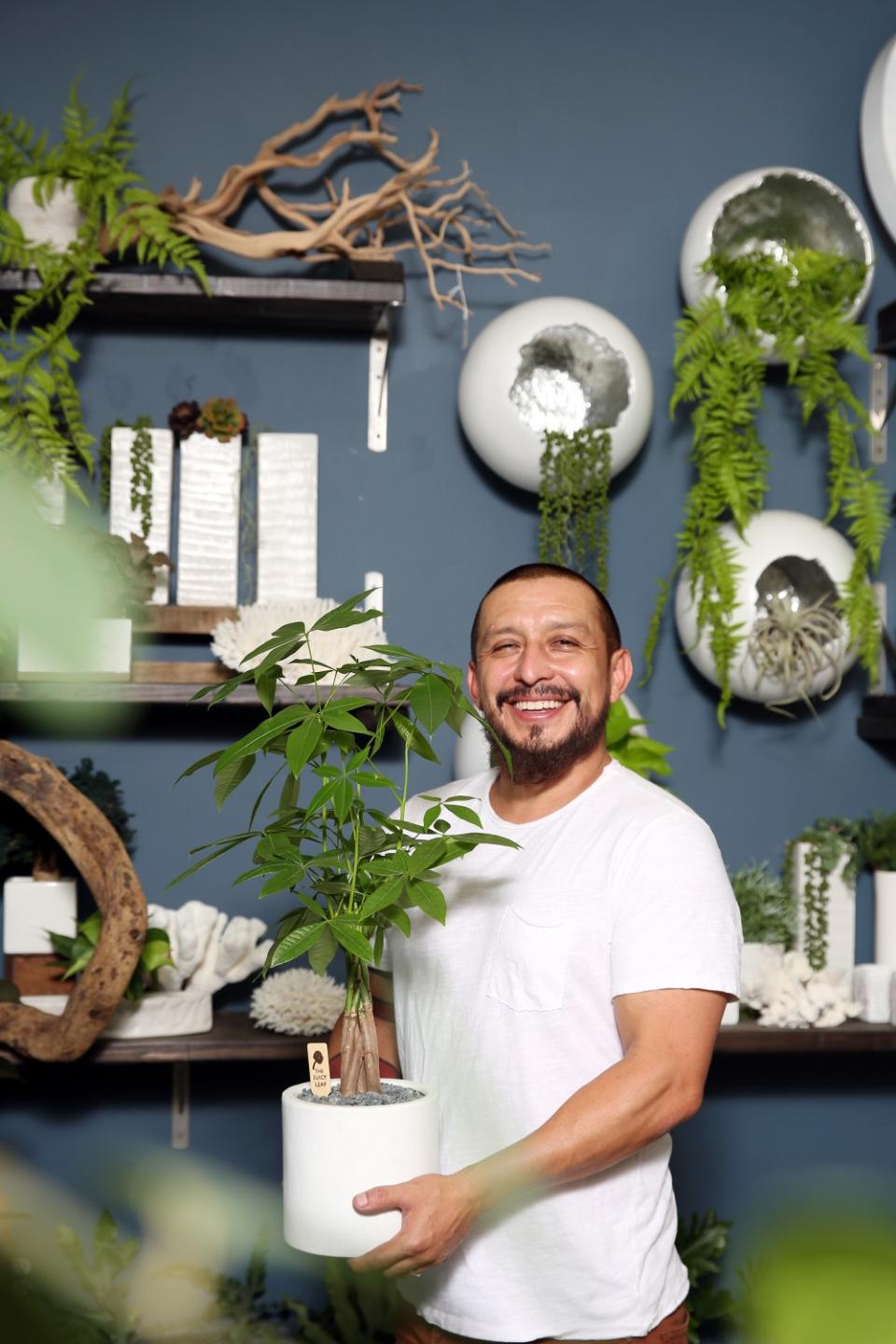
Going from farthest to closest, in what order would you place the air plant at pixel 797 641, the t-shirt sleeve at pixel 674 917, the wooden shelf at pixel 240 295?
1. the air plant at pixel 797 641
2. the wooden shelf at pixel 240 295
3. the t-shirt sleeve at pixel 674 917

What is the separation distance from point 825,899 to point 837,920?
0.04 metres

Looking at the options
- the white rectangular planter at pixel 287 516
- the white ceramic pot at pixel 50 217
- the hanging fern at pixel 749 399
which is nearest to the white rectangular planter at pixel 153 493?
the white rectangular planter at pixel 287 516

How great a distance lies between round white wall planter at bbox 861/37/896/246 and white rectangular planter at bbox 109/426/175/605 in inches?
47.1

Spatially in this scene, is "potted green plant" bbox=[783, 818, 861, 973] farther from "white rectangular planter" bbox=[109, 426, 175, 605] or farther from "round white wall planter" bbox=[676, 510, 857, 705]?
"white rectangular planter" bbox=[109, 426, 175, 605]

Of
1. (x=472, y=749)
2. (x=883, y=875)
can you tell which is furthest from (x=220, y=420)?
(x=883, y=875)

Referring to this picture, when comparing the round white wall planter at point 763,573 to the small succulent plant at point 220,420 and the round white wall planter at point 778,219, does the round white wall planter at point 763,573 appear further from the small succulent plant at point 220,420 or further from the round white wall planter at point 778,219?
the small succulent plant at point 220,420

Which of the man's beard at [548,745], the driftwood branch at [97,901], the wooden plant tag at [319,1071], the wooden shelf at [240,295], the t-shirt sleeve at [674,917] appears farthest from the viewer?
the wooden shelf at [240,295]

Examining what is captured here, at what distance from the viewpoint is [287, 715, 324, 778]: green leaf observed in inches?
35.7

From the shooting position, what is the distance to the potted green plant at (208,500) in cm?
206

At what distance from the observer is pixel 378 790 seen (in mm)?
2182

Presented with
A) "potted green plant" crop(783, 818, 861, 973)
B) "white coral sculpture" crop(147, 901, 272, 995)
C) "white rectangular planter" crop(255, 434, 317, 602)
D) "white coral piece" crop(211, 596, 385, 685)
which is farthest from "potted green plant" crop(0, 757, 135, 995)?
"potted green plant" crop(783, 818, 861, 973)

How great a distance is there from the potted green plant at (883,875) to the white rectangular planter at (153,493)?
114cm

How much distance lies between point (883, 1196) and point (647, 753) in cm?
177

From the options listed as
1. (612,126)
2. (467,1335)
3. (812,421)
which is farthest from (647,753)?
(612,126)
